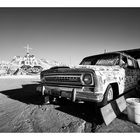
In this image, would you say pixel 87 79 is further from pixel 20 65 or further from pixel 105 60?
pixel 20 65

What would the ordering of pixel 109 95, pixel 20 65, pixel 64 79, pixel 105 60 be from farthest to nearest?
pixel 20 65, pixel 105 60, pixel 109 95, pixel 64 79

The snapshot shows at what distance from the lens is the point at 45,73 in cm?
322

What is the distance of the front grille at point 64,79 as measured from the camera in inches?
→ 98.9

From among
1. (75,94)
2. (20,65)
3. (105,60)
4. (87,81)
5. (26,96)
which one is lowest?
(26,96)

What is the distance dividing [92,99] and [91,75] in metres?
0.52

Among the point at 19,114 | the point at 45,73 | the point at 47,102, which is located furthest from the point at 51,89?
the point at 19,114

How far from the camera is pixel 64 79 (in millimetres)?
2742

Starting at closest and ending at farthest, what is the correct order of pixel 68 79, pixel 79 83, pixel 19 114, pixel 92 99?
pixel 92 99 → pixel 79 83 → pixel 68 79 → pixel 19 114

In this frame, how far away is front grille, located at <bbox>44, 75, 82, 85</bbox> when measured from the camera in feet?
8.24

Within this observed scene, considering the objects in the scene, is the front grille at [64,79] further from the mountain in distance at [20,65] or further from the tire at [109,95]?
the mountain in distance at [20,65]

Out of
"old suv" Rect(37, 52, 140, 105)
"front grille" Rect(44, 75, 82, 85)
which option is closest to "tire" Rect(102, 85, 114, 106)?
"old suv" Rect(37, 52, 140, 105)

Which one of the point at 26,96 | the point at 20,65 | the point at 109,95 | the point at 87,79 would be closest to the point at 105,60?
the point at 109,95

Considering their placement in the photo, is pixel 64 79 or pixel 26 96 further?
pixel 26 96
